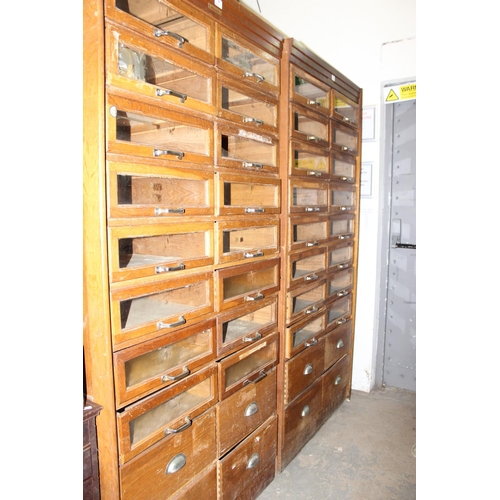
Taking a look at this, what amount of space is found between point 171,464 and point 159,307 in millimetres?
608

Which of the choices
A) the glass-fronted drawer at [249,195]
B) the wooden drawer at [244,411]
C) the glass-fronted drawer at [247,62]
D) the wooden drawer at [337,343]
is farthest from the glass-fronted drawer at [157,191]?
the wooden drawer at [337,343]

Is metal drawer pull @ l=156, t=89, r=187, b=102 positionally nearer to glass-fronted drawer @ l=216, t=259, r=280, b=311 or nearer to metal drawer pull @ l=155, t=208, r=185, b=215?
metal drawer pull @ l=155, t=208, r=185, b=215

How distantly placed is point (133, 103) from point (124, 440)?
113cm

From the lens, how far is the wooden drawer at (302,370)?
7.47ft

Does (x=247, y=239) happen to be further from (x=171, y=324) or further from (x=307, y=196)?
(x=171, y=324)

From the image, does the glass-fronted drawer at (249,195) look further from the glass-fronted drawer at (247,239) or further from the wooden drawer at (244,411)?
the wooden drawer at (244,411)

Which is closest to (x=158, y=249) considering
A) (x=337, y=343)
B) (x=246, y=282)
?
(x=246, y=282)

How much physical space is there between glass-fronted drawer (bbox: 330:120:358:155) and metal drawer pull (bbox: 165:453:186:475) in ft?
6.92

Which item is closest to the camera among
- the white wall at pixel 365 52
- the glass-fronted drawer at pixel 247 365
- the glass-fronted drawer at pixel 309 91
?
the glass-fronted drawer at pixel 247 365

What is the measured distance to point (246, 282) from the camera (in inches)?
78.5

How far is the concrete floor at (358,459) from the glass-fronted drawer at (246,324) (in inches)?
37.6

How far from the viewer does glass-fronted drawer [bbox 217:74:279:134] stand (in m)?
1.66
